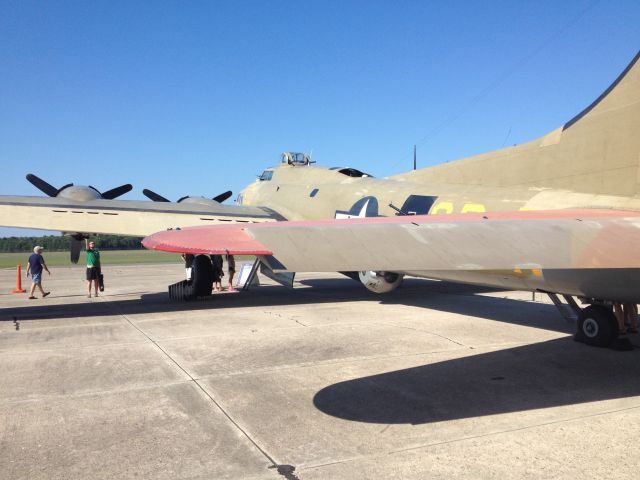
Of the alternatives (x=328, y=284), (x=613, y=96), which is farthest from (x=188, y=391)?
(x=328, y=284)

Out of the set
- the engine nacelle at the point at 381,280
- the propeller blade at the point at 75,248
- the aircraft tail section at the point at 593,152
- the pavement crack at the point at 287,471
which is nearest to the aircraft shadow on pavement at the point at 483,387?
the pavement crack at the point at 287,471

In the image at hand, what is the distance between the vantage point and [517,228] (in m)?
5.36

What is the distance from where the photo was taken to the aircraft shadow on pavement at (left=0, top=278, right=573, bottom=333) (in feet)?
42.1

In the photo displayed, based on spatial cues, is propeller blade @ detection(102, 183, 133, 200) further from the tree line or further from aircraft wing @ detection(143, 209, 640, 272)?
the tree line

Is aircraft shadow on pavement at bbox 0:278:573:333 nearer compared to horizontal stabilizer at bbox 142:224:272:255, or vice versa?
horizontal stabilizer at bbox 142:224:272:255

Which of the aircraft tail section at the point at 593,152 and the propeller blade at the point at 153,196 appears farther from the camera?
the propeller blade at the point at 153,196

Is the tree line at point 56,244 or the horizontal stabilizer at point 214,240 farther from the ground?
the horizontal stabilizer at point 214,240

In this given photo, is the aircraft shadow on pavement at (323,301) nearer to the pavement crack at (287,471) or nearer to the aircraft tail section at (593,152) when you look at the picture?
the aircraft tail section at (593,152)

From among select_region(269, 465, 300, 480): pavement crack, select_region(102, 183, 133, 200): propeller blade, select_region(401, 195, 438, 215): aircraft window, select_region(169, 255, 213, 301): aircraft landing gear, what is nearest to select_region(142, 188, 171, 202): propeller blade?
select_region(102, 183, 133, 200): propeller blade

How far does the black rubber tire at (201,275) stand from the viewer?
1550 centimetres

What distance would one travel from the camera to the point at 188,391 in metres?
6.79

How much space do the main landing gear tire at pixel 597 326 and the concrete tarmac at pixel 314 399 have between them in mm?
275

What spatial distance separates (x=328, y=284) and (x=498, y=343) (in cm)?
1213

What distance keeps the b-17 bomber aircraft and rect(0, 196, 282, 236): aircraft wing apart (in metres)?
7.55
